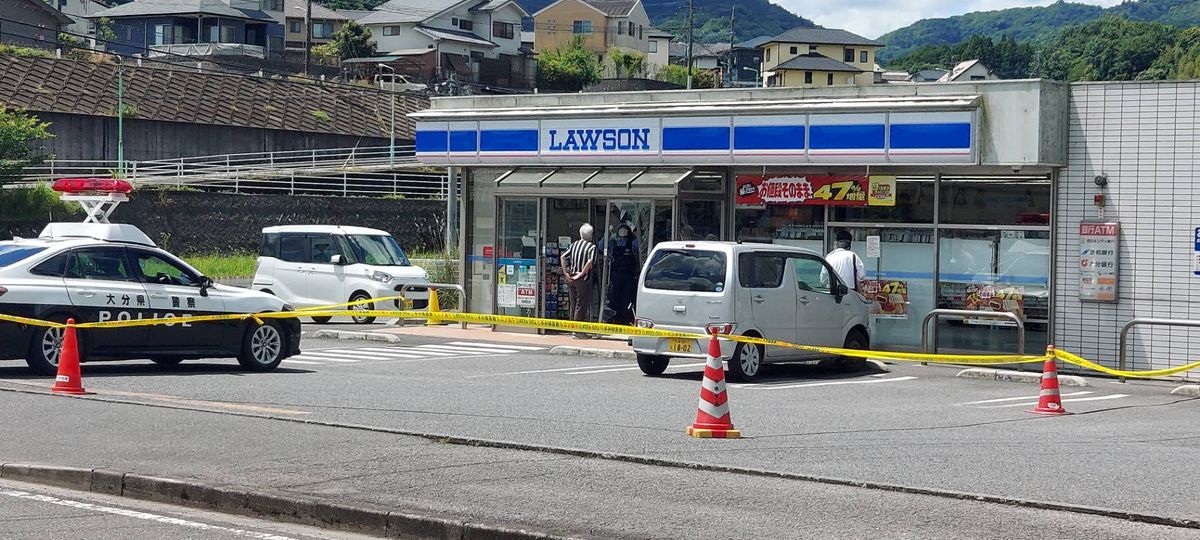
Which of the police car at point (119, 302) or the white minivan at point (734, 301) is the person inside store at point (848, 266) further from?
the police car at point (119, 302)

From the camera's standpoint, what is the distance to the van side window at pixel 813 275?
60.2 ft

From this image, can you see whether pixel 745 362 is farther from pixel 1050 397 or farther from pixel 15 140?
pixel 15 140

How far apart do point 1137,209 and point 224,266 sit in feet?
92.2

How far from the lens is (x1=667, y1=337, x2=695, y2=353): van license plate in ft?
55.4

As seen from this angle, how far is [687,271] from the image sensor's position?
1748 centimetres

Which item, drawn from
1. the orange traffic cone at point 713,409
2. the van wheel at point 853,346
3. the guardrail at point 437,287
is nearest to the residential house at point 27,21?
the guardrail at point 437,287

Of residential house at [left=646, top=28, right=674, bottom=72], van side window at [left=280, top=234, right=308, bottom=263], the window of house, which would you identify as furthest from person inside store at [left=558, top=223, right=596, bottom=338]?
residential house at [left=646, top=28, right=674, bottom=72]

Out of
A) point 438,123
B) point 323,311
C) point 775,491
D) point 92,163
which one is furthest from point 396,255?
point 92,163

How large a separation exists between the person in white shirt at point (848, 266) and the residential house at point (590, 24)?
109127 millimetres

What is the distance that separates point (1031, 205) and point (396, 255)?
12.8 meters

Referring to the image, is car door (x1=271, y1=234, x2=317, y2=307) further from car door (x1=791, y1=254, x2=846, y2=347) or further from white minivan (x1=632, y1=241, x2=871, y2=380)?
car door (x1=791, y1=254, x2=846, y2=347)

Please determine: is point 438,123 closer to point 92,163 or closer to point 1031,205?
point 1031,205

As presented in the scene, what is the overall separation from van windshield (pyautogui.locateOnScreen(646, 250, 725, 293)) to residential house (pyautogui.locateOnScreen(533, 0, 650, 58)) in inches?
4404

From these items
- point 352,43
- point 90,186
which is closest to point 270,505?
point 90,186
